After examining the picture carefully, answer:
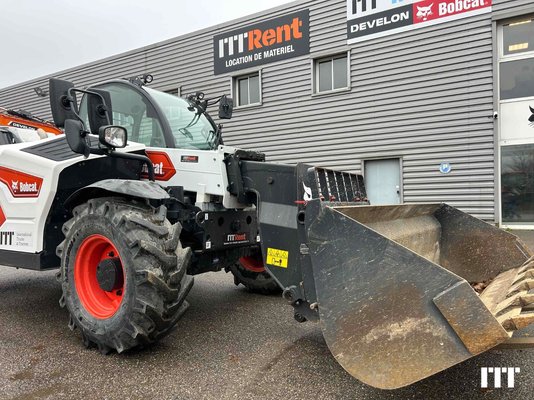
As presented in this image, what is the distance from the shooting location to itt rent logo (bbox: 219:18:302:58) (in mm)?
11664

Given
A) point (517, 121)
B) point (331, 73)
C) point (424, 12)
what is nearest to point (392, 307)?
point (517, 121)

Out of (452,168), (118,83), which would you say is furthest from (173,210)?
(452,168)

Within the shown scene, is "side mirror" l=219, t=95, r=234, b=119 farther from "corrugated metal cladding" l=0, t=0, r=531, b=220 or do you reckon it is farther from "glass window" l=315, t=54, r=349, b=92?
"glass window" l=315, t=54, r=349, b=92

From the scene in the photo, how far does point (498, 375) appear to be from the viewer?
109 inches

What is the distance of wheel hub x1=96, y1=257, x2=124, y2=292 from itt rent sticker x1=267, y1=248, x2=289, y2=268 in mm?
1191

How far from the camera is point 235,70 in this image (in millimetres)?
12719

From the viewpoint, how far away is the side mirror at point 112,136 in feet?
11.2

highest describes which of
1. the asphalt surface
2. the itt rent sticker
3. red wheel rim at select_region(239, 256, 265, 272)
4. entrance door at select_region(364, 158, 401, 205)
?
entrance door at select_region(364, 158, 401, 205)

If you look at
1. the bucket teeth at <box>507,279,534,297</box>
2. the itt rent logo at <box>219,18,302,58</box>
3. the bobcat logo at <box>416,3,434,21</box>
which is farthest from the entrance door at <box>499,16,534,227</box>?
the bucket teeth at <box>507,279,534,297</box>

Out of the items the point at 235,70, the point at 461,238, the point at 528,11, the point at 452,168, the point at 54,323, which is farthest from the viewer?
the point at 235,70

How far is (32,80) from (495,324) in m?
19.6

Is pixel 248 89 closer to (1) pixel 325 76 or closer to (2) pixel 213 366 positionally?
(1) pixel 325 76

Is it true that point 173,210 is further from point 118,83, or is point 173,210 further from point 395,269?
point 395,269

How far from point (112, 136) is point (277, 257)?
1.72m
